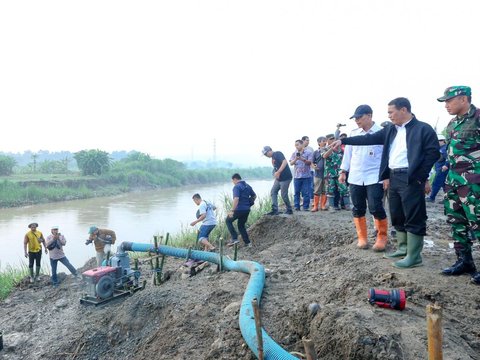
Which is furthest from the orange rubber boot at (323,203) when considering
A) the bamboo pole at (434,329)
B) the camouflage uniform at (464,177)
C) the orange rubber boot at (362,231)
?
the bamboo pole at (434,329)

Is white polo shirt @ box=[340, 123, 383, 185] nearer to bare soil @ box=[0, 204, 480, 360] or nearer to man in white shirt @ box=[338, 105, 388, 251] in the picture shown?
man in white shirt @ box=[338, 105, 388, 251]

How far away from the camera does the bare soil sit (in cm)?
269

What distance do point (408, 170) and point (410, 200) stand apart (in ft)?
0.94

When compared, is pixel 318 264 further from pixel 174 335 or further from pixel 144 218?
pixel 144 218

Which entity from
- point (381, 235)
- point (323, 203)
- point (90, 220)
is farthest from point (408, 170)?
point (90, 220)

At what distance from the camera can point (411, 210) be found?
371 cm

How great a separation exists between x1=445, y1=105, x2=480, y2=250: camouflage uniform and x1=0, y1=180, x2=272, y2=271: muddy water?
9.08 meters

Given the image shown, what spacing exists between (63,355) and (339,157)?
19.8 ft

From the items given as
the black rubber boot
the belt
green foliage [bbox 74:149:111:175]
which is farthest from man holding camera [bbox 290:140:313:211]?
green foliage [bbox 74:149:111:175]

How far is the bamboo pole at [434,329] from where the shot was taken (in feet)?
6.06

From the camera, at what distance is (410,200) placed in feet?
12.2

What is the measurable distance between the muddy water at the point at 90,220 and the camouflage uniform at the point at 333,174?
15.1ft

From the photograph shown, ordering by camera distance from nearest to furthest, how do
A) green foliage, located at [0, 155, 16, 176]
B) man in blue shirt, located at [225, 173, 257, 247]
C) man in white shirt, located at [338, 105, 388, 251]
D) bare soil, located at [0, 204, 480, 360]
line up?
bare soil, located at [0, 204, 480, 360], man in white shirt, located at [338, 105, 388, 251], man in blue shirt, located at [225, 173, 257, 247], green foliage, located at [0, 155, 16, 176]

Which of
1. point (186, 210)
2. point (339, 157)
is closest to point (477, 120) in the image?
point (339, 157)
